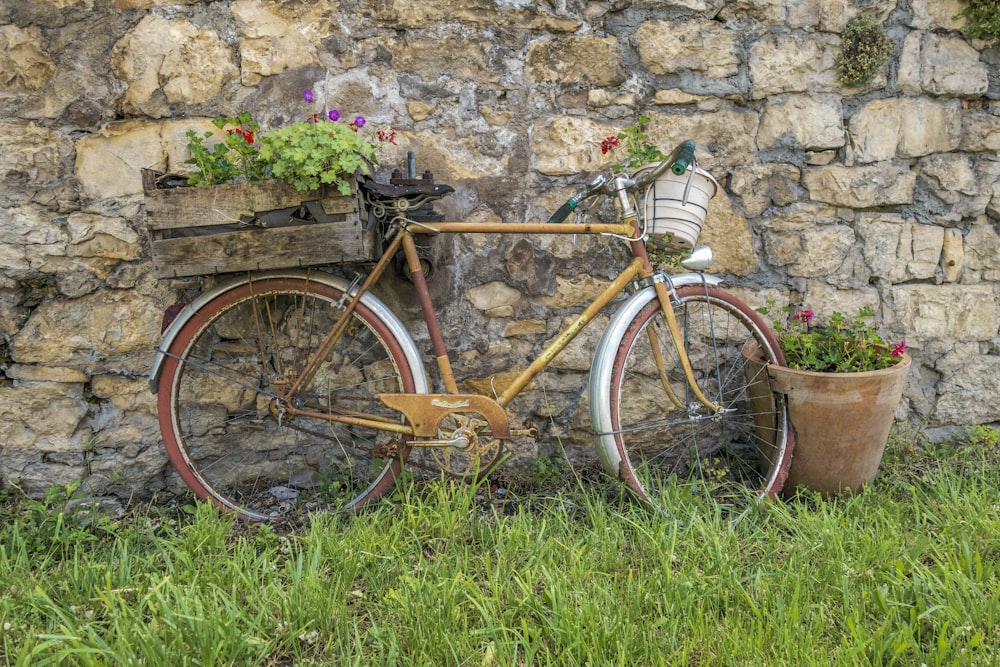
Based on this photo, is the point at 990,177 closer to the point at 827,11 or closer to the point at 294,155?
the point at 827,11

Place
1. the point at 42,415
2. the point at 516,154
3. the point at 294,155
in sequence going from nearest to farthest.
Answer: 1. the point at 294,155
2. the point at 42,415
3. the point at 516,154

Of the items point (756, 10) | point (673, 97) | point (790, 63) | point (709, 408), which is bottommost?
point (709, 408)

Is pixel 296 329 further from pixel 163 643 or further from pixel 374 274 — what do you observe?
pixel 163 643

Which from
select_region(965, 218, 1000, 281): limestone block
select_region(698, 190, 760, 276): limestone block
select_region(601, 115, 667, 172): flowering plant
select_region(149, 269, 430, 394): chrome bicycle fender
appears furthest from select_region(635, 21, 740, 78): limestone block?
select_region(149, 269, 430, 394): chrome bicycle fender

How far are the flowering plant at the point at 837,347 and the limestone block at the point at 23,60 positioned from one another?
2.97 metres

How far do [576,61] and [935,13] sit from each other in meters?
1.60

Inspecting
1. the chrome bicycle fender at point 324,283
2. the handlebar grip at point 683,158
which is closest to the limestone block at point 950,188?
the handlebar grip at point 683,158

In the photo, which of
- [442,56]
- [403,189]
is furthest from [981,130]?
[403,189]

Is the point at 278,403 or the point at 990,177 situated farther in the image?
the point at 990,177

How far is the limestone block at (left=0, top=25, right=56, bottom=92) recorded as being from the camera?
2514 millimetres

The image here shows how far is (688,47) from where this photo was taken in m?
2.86

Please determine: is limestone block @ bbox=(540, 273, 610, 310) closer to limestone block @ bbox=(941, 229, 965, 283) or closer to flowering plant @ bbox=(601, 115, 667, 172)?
flowering plant @ bbox=(601, 115, 667, 172)

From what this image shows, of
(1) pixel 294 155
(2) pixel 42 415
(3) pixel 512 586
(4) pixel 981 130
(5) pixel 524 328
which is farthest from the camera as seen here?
(4) pixel 981 130

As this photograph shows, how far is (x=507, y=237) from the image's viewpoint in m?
2.88
